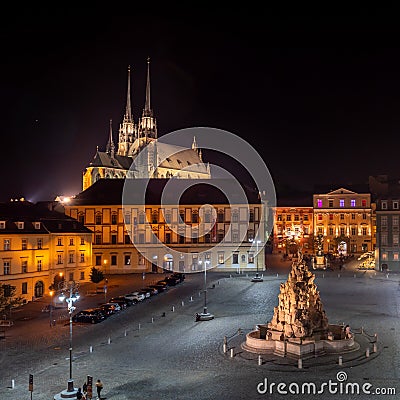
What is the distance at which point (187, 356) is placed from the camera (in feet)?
102

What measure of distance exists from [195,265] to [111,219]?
13.8 meters

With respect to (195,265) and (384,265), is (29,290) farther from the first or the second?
(384,265)

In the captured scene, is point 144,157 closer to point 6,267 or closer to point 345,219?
point 345,219

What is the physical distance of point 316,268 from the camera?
8138 centimetres

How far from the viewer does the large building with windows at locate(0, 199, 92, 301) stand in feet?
183

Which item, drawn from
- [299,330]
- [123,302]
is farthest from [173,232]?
[299,330]

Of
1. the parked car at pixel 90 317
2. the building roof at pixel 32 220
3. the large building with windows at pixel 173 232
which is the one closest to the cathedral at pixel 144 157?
the large building with windows at pixel 173 232

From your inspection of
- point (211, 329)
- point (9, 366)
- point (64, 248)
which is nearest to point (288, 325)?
point (211, 329)

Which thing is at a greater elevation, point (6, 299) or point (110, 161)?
point (110, 161)

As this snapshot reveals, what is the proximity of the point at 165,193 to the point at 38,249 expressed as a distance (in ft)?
93.9

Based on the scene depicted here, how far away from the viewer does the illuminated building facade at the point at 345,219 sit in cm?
10431

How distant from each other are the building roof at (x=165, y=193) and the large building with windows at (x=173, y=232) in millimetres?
160

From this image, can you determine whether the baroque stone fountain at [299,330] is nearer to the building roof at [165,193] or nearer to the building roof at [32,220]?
the building roof at [32,220]

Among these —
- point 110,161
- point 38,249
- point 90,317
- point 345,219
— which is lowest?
point 90,317
